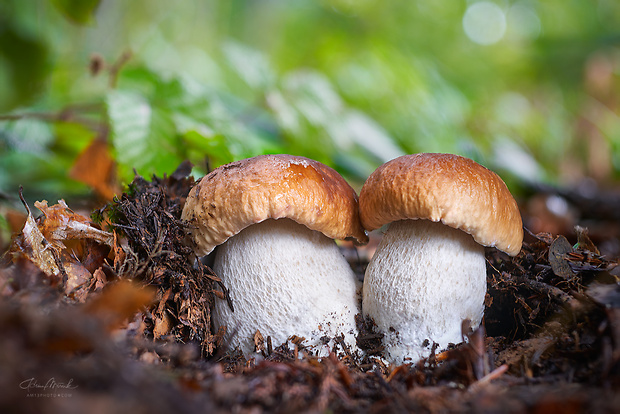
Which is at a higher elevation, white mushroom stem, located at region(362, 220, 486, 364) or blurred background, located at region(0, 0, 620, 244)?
blurred background, located at region(0, 0, 620, 244)

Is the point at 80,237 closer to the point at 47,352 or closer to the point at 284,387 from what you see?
the point at 47,352

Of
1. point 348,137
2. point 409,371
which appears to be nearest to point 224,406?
point 409,371

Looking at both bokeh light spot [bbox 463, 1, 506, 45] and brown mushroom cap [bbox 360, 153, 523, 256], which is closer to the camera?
brown mushroom cap [bbox 360, 153, 523, 256]

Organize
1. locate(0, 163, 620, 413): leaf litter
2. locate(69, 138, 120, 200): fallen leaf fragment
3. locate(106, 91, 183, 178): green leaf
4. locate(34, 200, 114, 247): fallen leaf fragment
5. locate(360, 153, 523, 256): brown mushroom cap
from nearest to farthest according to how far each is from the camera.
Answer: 1. locate(0, 163, 620, 413): leaf litter
2. locate(360, 153, 523, 256): brown mushroom cap
3. locate(34, 200, 114, 247): fallen leaf fragment
4. locate(106, 91, 183, 178): green leaf
5. locate(69, 138, 120, 200): fallen leaf fragment

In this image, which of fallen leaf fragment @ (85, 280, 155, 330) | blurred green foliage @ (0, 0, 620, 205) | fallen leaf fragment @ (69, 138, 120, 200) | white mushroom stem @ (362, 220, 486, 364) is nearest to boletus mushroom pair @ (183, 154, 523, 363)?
white mushroom stem @ (362, 220, 486, 364)

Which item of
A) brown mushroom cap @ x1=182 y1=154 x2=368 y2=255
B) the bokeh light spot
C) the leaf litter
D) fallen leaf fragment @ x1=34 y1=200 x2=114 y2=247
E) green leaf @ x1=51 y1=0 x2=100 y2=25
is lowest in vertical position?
the leaf litter

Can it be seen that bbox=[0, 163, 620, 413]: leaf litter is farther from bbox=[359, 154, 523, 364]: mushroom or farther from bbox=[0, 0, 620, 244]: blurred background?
bbox=[0, 0, 620, 244]: blurred background

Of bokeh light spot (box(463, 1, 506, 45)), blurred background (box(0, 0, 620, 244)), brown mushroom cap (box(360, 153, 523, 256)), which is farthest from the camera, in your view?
bokeh light spot (box(463, 1, 506, 45))

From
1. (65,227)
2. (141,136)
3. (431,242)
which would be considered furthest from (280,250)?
(141,136)
